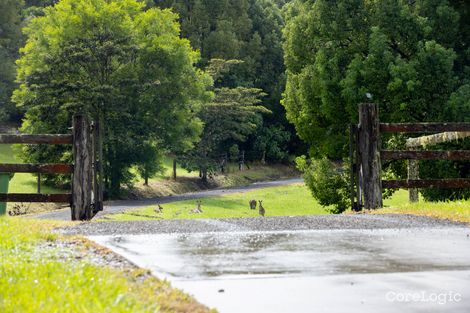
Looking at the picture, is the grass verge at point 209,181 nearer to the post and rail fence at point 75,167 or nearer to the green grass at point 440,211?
the post and rail fence at point 75,167

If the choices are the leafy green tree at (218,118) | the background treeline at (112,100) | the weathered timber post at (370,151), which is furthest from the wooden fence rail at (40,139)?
the leafy green tree at (218,118)

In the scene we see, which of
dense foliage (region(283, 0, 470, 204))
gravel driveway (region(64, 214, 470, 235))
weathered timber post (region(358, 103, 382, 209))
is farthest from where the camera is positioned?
dense foliage (region(283, 0, 470, 204))

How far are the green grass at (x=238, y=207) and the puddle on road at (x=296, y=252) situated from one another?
22.0m

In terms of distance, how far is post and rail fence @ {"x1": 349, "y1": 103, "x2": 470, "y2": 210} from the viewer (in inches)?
544

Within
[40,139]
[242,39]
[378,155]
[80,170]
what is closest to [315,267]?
[80,170]

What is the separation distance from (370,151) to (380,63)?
11310 millimetres

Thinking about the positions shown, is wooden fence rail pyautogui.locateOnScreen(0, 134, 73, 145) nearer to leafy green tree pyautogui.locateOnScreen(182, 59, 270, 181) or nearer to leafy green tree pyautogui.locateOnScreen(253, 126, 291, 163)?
leafy green tree pyautogui.locateOnScreen(182, 59, 270, 181)

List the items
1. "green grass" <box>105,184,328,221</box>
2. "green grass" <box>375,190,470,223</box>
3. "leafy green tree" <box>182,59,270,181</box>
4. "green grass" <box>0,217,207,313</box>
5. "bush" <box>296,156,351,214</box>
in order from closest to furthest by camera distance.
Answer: "green grass" <box>0,217,207,313</box>, "green grass" <box>375,190,470,223</box>, "bush" <box>296,156,351,214</box>, "green grass" <box>105,184,328,221</box>, "leafy green tree" <box>182,59,270,181</box>

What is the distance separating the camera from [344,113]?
1024 inches

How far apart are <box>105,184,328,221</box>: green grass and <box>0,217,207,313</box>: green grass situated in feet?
80.4

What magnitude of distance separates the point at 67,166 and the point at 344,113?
47.2 feet

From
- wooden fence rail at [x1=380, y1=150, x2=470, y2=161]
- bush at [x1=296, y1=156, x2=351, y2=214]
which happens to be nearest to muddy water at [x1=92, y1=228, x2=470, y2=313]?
wooden fence rail at [x1=380, y1=150, x2=470, y2=161]

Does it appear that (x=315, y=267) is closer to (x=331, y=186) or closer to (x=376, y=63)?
(x=376, y=63)

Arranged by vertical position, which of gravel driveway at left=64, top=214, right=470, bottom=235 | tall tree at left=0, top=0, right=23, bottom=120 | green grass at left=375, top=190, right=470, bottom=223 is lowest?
gravel driveway at left=64, top=214, right=470, bottom=235
